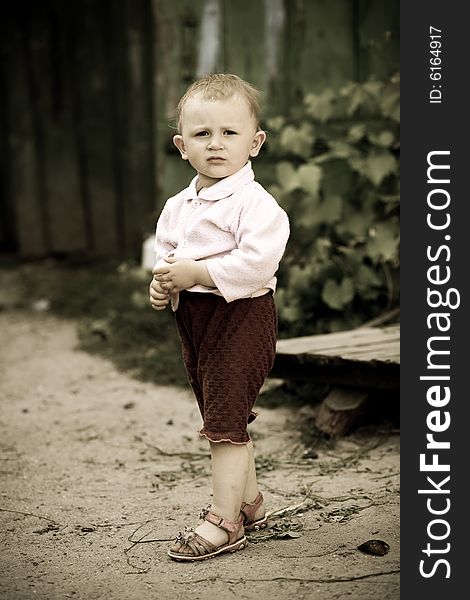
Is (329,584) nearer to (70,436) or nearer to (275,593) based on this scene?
(275,593)

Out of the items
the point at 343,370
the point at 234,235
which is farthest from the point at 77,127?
the point at 234,235

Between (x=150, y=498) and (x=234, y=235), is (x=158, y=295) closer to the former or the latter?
(x=234, y=235)

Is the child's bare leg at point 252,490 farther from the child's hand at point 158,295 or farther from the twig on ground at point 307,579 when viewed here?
the child's hand at point 158,295

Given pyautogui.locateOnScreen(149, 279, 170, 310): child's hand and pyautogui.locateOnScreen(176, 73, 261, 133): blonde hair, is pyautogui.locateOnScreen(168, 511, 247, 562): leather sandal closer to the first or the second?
pyautogui.locateOnScreen(149, 279, 170, 310): child's hand

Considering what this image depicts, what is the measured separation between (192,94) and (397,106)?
7.88 ft

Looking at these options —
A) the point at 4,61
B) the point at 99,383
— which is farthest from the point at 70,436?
the point at 4,61

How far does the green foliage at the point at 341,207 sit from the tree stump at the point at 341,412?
2.66ft

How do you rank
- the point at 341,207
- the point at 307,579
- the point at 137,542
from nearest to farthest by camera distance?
the point at 307,579
the point at 137,542
the point at 341,207

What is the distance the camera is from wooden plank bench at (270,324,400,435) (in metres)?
3.48

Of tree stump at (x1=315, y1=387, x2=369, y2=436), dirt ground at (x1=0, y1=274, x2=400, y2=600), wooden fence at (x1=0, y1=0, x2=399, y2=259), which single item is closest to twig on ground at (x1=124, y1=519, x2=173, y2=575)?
dirt ground at (x1=0, y1=274, x2=400, y2=600)

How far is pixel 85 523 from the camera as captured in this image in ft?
9.25

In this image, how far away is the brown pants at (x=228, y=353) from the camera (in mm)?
2443

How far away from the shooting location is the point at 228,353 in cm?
244

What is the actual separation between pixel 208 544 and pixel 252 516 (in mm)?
222
